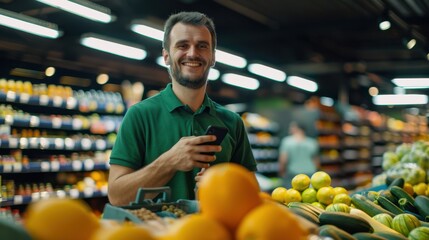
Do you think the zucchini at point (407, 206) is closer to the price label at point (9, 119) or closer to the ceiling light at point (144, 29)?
the ceiling light at point (144, 29)

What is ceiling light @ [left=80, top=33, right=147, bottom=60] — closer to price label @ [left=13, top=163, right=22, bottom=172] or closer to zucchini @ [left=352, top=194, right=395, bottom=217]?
price label @ [left=13, top=163, right=22, bottom=172]

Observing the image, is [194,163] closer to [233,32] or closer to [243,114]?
[233,32]

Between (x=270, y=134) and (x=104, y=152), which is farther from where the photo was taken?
(x=270, y=134)

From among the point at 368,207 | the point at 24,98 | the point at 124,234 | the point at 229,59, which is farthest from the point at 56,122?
the point at 124,234

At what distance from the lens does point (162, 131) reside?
7.55ft

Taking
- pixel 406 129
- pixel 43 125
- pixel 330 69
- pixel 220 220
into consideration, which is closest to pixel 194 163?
pixel 220 220

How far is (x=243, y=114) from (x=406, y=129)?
11869 millimetres

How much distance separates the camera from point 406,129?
22562mm

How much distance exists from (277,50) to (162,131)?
12821 millimetres

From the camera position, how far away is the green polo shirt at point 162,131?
222 cm

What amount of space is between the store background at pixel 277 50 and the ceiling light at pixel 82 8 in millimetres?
1194

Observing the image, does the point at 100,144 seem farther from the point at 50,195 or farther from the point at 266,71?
the point at 266,71

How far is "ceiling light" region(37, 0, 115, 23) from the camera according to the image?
5.54 m

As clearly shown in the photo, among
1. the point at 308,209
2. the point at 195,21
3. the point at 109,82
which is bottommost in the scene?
the point at 308,209
